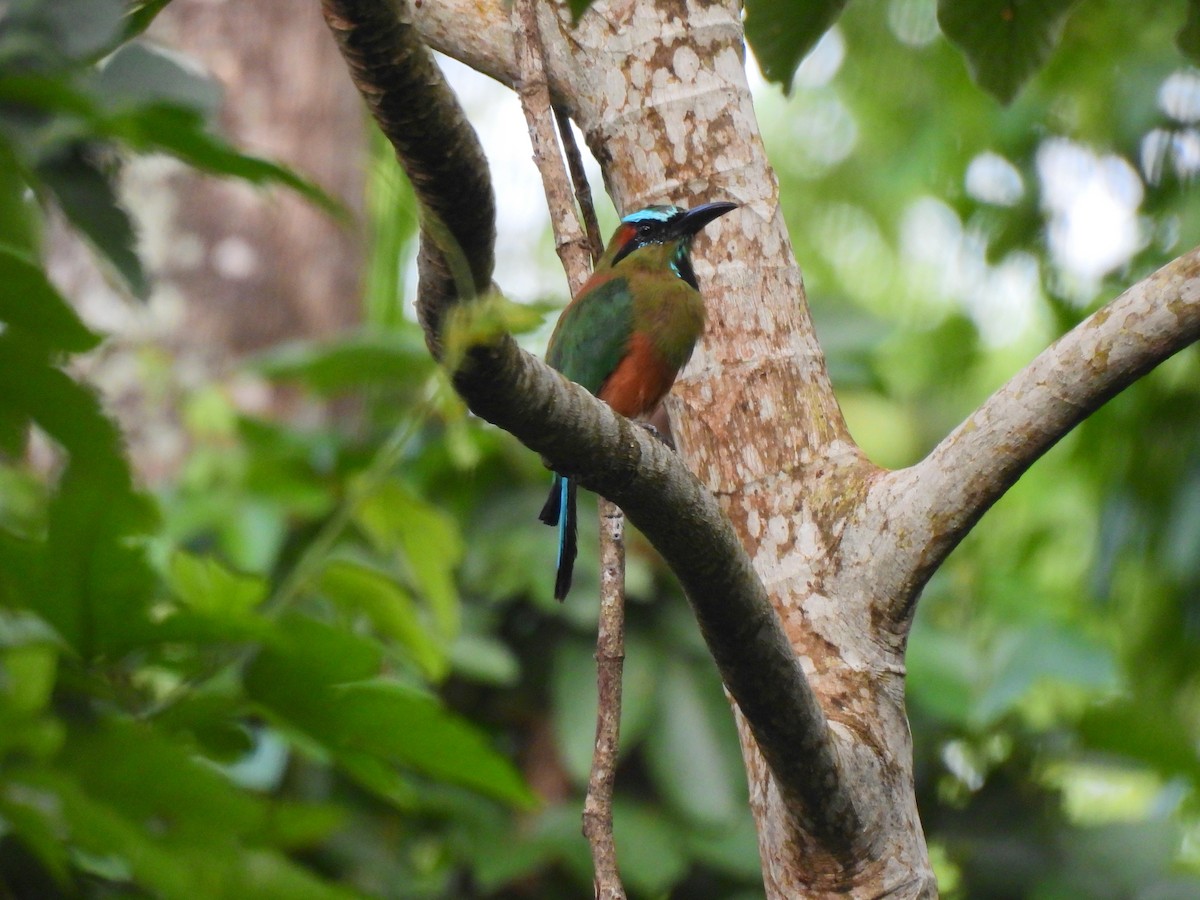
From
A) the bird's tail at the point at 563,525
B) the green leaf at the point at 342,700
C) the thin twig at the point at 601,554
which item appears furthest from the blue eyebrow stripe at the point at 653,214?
the green leaf at the point at 342,700

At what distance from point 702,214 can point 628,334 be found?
866 mm

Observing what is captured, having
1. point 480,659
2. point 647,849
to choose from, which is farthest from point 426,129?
point 647,849

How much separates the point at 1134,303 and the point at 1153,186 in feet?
11.0

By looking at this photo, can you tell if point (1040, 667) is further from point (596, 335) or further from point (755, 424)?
point (755, 424)

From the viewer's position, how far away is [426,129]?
1103 mm

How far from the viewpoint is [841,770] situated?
172 cm

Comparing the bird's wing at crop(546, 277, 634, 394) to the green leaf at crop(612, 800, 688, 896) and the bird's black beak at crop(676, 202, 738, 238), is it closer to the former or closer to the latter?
the bird's black beak at crop(676, 202, 738, 238)

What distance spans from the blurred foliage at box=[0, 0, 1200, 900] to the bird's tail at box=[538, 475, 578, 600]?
0.86 ft

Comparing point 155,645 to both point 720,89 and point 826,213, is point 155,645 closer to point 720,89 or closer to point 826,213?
point 720,89

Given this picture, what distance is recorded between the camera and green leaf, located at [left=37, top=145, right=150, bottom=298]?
2236mm

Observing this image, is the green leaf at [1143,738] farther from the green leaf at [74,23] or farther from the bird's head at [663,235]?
the green leaf at [74,23]

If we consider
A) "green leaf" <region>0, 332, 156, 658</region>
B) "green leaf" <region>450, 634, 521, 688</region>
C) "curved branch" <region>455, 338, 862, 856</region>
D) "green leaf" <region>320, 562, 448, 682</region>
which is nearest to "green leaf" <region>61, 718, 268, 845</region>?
"green leaf" <region>0, 332, 156, 658</region>

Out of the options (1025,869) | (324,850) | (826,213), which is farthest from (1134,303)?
(826,213)

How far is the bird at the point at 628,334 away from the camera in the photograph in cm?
288
